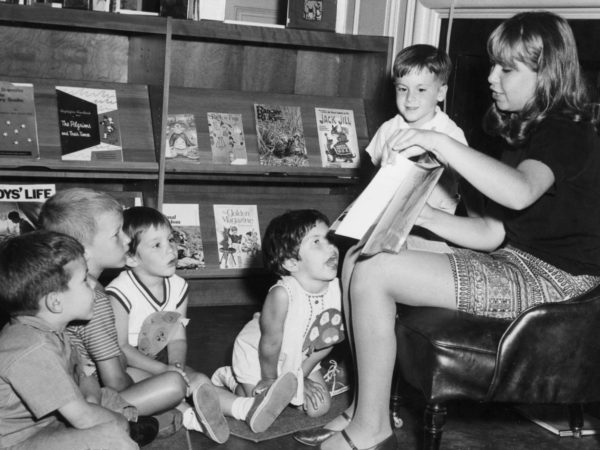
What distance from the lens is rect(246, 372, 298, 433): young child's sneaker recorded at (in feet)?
8.19

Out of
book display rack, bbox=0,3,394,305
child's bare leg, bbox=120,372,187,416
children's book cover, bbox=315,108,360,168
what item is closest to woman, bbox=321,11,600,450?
child's bare leg, bbox=120,372,187,416

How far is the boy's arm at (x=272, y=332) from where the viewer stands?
268 cm

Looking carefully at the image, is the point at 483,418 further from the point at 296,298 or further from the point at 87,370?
the point at 87,370

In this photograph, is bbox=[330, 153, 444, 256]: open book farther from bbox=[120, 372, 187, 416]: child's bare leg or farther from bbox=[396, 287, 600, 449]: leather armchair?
bbox=[120, 372, 187, 416]: child's bare leg

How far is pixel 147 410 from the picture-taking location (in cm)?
242

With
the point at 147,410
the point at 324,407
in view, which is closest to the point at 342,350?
the point at 324,407

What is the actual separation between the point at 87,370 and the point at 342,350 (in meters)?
1.11

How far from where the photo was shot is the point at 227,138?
3719mm

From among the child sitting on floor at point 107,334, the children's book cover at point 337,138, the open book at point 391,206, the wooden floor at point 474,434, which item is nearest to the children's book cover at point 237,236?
the children's book cover at point 337,138

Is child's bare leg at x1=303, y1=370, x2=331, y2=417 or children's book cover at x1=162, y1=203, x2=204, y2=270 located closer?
child's bare leg at x1=303, y1=370, x2=331, y2=417

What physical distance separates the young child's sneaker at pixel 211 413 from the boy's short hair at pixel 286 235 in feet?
1.65

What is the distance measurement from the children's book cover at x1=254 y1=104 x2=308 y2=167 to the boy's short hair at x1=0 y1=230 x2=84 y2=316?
1765mm

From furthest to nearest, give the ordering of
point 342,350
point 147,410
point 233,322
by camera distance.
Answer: point 233,322
point 342,350
point 147,410

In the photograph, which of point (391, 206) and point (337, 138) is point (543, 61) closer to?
point (391, 206)
